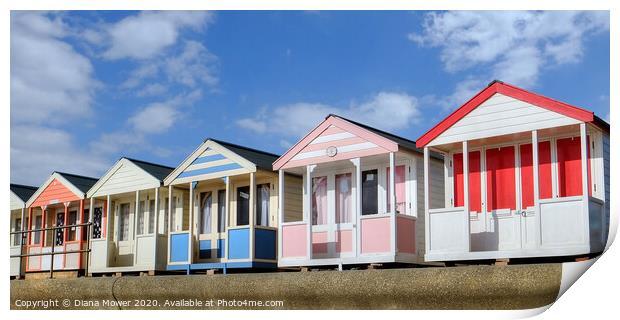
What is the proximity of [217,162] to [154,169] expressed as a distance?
11.4 ft

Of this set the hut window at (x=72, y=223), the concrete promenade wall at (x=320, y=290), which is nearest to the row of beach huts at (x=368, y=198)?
the hut window at (x=72, y=223)

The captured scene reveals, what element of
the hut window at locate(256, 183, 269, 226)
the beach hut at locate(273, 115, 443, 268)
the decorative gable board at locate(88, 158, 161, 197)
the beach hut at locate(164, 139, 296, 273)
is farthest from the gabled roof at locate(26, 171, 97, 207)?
the beach hut at locate(273, 115, 443, 268)

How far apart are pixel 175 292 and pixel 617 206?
25.7 feet

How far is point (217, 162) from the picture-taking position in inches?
775

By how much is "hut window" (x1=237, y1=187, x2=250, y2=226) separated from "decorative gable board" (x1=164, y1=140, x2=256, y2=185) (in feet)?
3.53

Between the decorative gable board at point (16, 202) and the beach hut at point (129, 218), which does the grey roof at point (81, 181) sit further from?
the decorative gable board at point (16, 202)

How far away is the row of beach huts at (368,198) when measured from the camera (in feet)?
46.2

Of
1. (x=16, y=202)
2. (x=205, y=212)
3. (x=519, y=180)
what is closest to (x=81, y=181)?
(x=16, y=202)

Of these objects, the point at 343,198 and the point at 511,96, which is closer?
the point at 511,96

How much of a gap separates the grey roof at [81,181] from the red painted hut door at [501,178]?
41.3ft

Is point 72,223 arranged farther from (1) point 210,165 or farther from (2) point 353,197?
(2) point 353,197

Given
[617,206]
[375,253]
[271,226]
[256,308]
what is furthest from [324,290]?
[271,226]

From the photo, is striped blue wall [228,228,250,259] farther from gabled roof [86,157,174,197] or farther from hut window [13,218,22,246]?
hut window [13,218,22,246]

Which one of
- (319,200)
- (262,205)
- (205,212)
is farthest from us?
(205,212)
